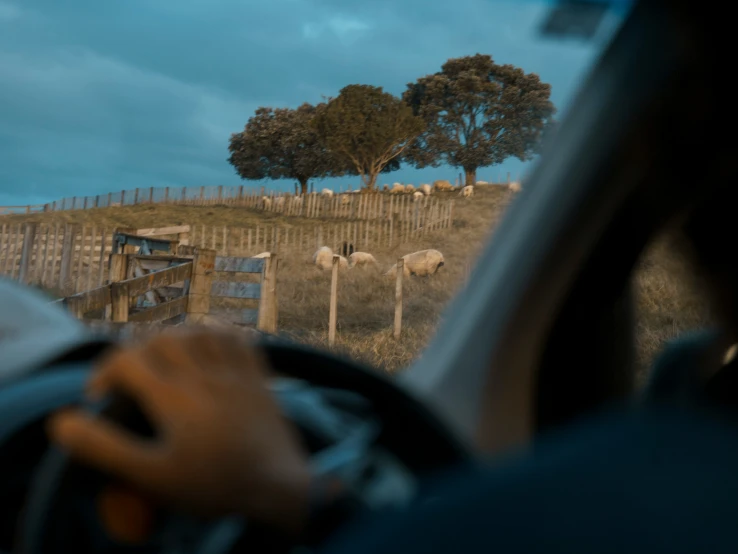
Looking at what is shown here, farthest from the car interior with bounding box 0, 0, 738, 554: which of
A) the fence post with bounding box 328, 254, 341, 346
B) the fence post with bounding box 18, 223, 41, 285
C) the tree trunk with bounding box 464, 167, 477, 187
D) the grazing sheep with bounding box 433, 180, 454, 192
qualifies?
the grazing sheep with bounding box 433, 180, 454, 192

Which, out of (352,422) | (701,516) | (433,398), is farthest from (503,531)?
(433,398)

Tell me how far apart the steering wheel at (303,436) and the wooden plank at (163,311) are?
6.83 meters

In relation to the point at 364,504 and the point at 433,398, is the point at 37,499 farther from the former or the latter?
the point at 433,398

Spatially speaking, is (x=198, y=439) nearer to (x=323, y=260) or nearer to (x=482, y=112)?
(x=482, y=112)

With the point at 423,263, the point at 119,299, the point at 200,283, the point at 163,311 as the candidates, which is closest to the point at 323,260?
the point at 423,263

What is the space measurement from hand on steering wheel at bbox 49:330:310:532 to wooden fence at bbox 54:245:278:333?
6.52 meters

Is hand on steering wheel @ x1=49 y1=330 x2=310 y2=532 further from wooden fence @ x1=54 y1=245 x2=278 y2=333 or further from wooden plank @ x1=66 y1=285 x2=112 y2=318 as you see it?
wooden plank @ x1=66 y1=285 x2=112 y2=318

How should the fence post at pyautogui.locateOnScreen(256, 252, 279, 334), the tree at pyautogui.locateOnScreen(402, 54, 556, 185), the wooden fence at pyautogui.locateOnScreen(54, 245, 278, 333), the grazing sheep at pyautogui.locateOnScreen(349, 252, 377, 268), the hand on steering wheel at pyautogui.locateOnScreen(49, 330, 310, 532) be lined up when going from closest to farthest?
the hand on steering wheel at pyautogui.locateOnScreen(49, 330, 310, 532) → the tree at pyautogui.locateOnScreen(402, 54, 556, 185) → the wooden fence at pyautogui.locateOnScreen(54, 245, 278, 333) → the fence post at pyautogui.locateOnScreen(256, 252, 279, 334) → the grazing sheep at pyautogui.locateOnScreen(349, 252, 377, 268)

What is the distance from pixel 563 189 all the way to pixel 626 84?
17 cm

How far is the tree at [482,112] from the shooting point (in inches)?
52.4

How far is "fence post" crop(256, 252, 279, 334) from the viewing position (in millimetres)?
9273

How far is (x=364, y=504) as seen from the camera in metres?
0.76

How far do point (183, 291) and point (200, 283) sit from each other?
1228mm

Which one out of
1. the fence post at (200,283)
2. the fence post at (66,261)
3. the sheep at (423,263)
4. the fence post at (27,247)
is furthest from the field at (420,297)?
the fence post at (27,247)
